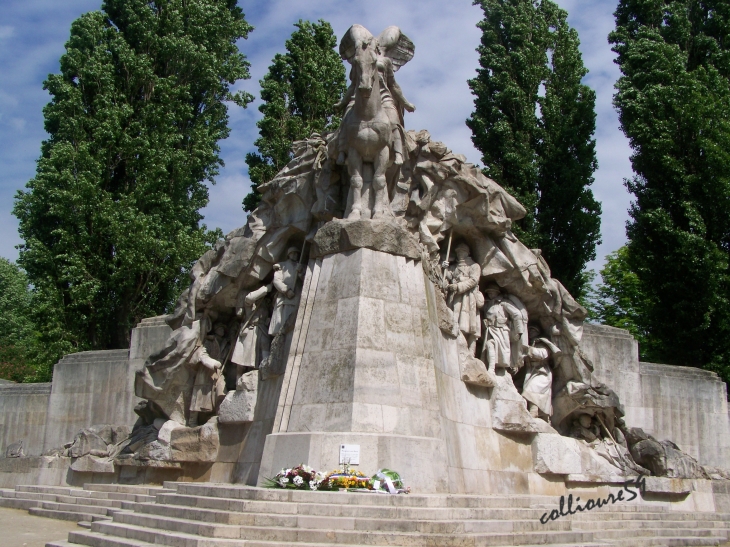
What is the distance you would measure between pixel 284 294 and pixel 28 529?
6.03 metres

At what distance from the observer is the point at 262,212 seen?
56.2ft

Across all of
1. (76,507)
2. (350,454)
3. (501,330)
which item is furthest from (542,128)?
(76,507)

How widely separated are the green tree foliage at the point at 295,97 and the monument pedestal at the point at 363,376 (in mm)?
12538

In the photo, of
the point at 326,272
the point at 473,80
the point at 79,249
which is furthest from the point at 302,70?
the point at 326,272

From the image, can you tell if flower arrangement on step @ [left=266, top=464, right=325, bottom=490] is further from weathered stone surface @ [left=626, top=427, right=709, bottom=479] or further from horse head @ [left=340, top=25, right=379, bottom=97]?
Result: weathered stone surface @ [left=626, top=427, right=709, bottom=479]

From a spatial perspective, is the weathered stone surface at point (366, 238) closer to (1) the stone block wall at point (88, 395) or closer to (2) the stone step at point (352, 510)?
(2) the stone step at point (352, 510)

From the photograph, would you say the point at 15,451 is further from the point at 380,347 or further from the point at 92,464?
the point at 380,347

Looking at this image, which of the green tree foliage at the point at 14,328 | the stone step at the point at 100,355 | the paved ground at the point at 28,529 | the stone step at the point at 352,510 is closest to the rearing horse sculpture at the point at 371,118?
the stone step at the point at 352,510

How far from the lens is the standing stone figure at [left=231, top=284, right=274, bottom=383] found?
1607 cm

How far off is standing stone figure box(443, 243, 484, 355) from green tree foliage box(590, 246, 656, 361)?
17.9 meters

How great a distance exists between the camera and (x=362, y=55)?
14.5m

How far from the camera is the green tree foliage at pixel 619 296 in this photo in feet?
111

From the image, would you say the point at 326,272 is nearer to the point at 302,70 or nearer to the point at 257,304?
the point at 257,304

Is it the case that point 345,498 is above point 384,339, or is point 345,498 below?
below
